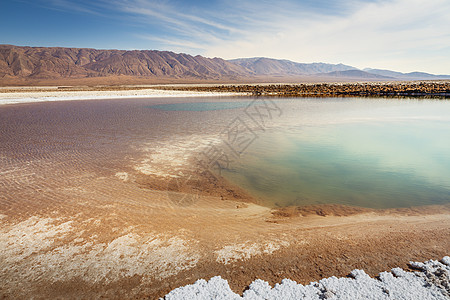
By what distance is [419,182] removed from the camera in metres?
6.91

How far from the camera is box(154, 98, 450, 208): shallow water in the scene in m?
6.16

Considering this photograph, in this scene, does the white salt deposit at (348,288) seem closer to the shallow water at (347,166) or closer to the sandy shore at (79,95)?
the shallow water at (347,166)

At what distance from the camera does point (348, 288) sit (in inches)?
128

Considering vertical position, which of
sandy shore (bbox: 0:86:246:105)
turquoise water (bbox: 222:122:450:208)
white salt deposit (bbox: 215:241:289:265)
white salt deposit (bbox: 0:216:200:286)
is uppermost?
sandy shore (bbox: 0:86:246:105)

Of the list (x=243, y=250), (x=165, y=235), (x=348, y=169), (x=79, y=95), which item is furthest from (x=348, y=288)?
(x=79, y=95)

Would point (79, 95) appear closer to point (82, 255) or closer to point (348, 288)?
point (82, 255)

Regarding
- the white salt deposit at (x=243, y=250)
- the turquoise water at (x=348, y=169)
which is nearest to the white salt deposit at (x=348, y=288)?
the white salt deposit at (x=243, y=250)

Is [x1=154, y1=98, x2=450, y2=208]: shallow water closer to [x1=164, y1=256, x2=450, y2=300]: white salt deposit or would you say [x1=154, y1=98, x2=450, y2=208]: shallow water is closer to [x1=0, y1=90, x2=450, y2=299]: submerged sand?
Result: [x1=0, y1=90, x2=450, y2=299]: submerged sand

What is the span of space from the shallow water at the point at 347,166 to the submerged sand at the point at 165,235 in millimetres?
662

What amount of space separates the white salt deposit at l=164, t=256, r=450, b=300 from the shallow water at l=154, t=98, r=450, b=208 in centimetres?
243

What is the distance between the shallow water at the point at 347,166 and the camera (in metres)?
6.16

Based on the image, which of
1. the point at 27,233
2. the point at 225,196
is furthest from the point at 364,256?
the point at 27,233

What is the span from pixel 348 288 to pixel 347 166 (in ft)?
18.6

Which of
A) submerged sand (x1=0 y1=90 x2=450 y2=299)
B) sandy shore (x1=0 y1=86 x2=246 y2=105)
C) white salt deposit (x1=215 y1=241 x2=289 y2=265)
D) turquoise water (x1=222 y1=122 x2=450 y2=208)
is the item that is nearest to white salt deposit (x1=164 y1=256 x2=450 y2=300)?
submerged sand (x1=0 y1=90 x2=450 y2=299)
